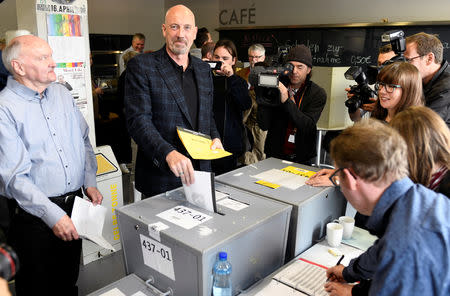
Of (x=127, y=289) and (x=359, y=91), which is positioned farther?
(x=359, y=91)

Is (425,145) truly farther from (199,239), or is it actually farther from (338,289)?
(199,239)

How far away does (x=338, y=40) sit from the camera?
5.92 m

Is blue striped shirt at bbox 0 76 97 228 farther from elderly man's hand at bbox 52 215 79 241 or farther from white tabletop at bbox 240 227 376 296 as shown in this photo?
white tabletop at bbox 240 227 376 296

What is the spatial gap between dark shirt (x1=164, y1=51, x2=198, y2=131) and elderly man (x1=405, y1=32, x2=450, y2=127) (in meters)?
1.21

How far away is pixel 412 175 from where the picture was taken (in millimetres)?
1153

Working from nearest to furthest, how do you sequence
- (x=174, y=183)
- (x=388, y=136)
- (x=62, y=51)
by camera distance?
(x=388, y=136) → (x=174, y=183) → (x=62, y=51)

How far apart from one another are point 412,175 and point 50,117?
58.4 inches

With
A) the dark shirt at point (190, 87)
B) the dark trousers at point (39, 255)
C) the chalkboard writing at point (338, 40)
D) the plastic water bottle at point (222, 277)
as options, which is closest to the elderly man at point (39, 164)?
the dark trousers at point (39, 255)

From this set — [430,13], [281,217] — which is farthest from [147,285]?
[430,13]

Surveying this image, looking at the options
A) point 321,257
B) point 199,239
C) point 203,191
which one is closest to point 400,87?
point 321,257

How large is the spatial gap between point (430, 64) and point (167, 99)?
1.49 m

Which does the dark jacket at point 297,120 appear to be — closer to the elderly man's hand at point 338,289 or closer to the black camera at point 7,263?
the elderly man's hand at point 338,289

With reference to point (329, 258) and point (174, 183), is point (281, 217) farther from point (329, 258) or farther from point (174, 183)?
point (174, 183)

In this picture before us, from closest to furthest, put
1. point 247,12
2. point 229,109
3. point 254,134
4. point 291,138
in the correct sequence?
1. point 291,138
2. point 229,109
3. point 254,134
4. point 247,12
